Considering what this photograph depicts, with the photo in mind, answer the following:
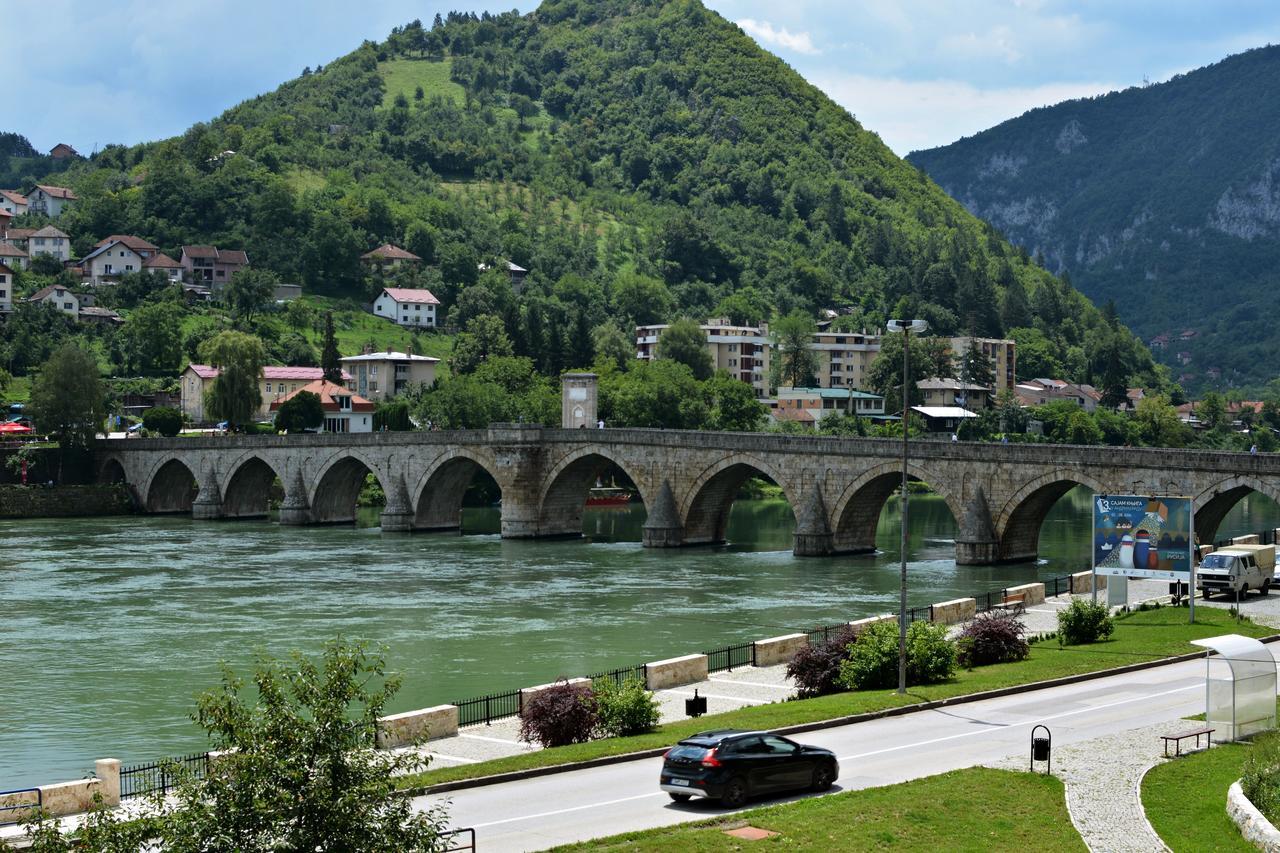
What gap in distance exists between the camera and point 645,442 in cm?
8769

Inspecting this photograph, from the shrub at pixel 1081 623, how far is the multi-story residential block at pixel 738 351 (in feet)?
449

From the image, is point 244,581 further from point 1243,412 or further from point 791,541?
point 1243,412

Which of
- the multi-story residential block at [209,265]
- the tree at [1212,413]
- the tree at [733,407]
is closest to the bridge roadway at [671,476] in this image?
the tree at [733,407]

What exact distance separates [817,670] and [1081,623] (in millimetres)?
9180

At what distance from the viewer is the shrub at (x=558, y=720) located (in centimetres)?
3020

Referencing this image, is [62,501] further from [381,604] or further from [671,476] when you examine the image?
[381,604]

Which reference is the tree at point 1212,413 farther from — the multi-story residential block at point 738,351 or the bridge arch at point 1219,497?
the bridge arch at point 1219,497

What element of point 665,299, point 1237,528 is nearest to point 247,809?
point 1237,528

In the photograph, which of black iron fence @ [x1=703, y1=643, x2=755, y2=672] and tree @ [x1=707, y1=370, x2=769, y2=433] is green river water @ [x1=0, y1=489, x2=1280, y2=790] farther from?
tree @ [x1=707, y1=370, x2=769, y2=433]

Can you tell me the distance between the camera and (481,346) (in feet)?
520

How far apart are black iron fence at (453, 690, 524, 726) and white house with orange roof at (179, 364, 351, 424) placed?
106m

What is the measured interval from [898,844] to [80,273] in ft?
569

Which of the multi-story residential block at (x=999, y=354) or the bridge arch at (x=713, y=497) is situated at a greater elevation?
the multi-story residential block at (x=999, y=354)

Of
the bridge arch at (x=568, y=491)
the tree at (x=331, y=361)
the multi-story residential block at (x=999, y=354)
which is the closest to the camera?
the bridge arch at (x=568, y=491)
